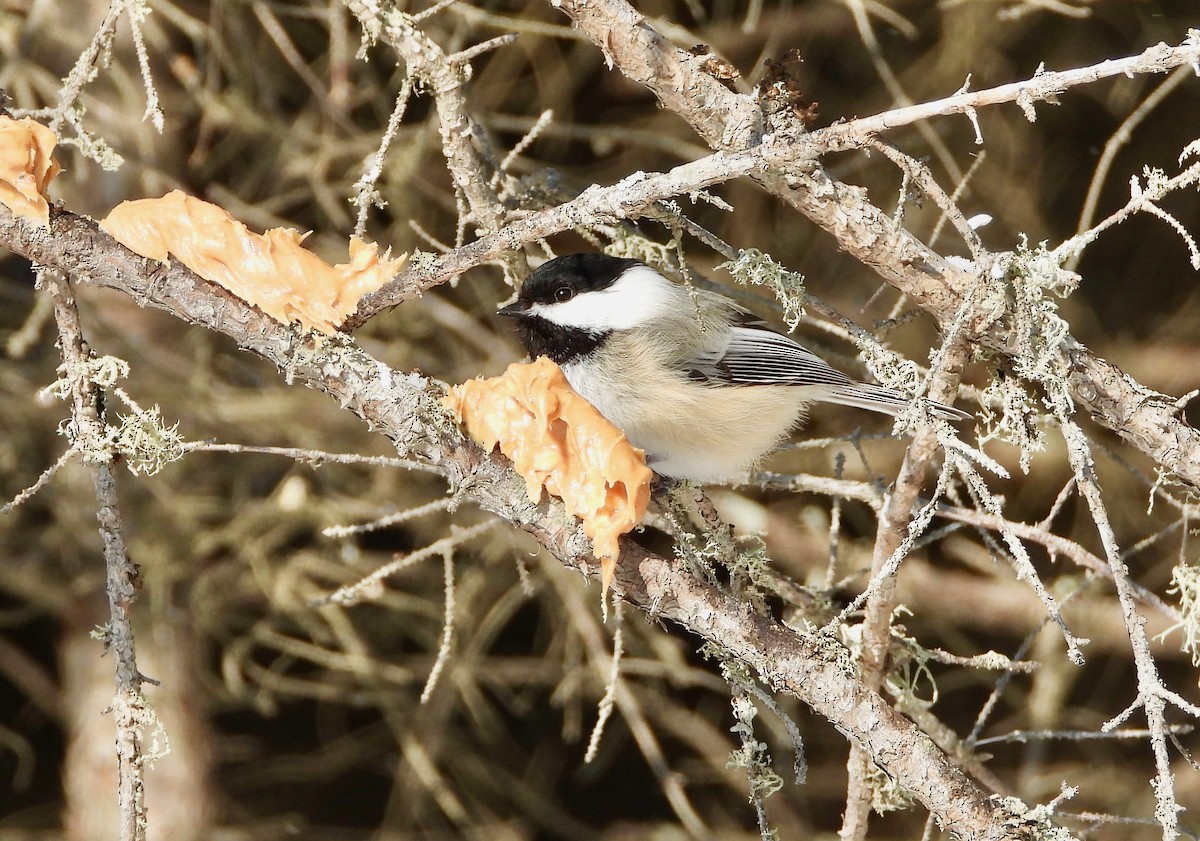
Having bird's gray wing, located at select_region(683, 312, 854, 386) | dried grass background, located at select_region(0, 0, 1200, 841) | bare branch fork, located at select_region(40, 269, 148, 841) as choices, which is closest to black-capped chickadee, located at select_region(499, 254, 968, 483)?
bird's gray wing, located at select_region(683, 312, 854, 386)

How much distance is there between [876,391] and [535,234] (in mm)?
1412

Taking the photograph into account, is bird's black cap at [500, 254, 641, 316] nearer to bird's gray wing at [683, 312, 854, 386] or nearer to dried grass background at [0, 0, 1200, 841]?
bird's gray wing at [683, 312, 854, 386]

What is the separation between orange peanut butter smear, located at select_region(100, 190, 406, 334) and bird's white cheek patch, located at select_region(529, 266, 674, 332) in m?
0.77

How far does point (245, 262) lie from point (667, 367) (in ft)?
4.10

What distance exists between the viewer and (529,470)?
7.06ft

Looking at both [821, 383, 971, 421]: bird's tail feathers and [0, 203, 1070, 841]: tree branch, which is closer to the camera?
[0, 203, 1070, 841]: tree branch

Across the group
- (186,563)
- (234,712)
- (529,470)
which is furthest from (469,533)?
(234,712)

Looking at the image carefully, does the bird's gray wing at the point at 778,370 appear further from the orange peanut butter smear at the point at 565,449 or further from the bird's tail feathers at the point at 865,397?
the orange peanut butter smear at the point at 565,449

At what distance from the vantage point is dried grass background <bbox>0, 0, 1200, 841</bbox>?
3.97 meters

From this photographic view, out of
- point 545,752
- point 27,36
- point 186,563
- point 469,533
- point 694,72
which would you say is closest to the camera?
point 694,72

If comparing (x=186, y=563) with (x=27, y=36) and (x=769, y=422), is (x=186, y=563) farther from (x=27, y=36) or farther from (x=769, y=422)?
(x=769, y=422)

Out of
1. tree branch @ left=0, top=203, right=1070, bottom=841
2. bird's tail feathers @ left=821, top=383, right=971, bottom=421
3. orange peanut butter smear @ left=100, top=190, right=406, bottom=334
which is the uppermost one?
orange peanut butter smear @ left=100, top=190, right=406, bottom=334

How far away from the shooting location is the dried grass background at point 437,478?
3.97 meters

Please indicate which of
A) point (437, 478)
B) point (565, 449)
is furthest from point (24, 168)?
point (437, 478)
